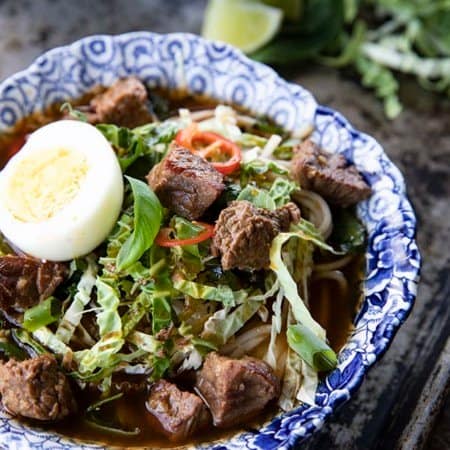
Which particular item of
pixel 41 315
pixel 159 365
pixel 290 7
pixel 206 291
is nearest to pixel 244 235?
pixel 206 291

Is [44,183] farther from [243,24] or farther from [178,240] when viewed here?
[243,24]

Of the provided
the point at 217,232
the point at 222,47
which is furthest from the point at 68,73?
the point at 217,232

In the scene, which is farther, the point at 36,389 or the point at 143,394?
the point at 143,394

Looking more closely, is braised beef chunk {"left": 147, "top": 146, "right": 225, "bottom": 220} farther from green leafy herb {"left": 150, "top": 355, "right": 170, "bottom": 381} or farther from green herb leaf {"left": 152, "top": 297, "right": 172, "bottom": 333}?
green leafy herb {"left": 150, "top": 355, "right": 170, "bottom": 381}

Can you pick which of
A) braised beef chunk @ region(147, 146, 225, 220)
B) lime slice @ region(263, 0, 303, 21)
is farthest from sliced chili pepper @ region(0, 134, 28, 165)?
lime slice @ region(263, 0, 303, 21)

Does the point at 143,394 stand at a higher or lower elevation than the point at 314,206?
lower

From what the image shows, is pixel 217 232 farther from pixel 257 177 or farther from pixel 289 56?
pixel 289 56
